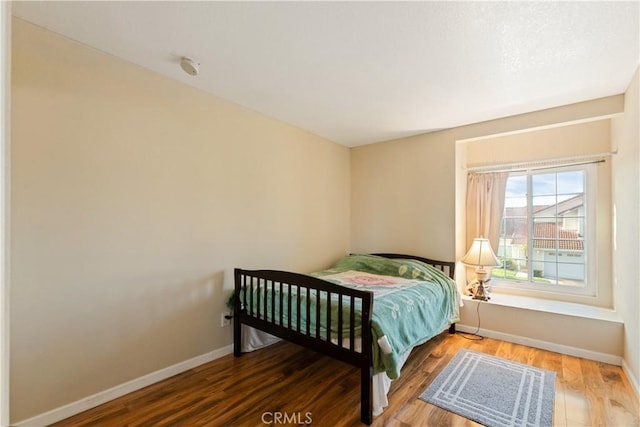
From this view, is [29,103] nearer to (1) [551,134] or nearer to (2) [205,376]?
(2) [205,376]

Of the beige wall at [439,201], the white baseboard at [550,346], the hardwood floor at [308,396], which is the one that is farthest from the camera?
the beige wall at [439,201]

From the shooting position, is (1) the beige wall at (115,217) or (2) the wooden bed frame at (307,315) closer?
(1) the beige wall at (115,217)

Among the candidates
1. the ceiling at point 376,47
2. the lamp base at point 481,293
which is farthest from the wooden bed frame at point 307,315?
the lamp base at point 481,293

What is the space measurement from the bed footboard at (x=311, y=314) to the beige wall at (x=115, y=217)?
28 cm

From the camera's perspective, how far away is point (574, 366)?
2561mm

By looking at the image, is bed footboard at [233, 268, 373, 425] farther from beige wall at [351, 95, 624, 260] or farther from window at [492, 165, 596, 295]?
window at [492, 165, 596, 295]

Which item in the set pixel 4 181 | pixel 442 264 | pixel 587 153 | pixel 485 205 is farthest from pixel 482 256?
pixel 4 181

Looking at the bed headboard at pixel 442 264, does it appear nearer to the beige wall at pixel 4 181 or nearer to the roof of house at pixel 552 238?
the roof of house at pixel 552 238

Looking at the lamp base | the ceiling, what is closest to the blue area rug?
the lamp base

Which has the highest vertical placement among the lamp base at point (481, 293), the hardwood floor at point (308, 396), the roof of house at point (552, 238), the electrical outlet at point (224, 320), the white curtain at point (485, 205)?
the white curtain at point (485, 205)

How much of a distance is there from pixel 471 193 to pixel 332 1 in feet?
9.89

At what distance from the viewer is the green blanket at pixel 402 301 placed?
195 centimetres

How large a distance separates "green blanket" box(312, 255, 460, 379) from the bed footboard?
0.11 m

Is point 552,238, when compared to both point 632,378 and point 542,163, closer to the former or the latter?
point 542,163
